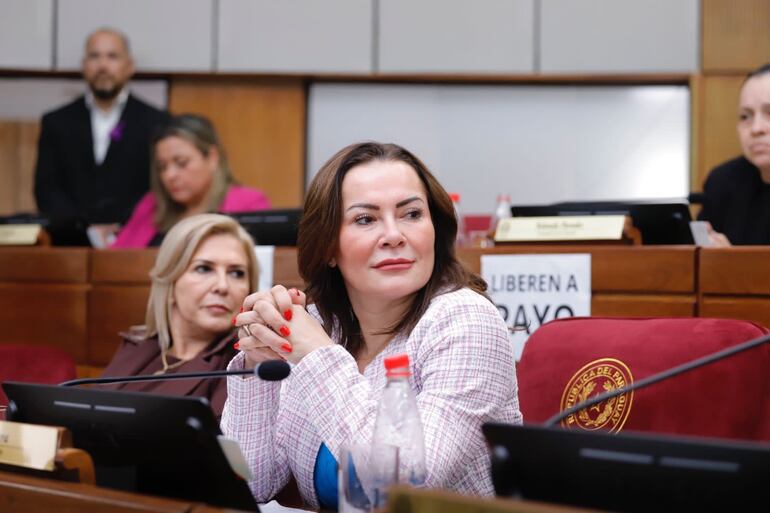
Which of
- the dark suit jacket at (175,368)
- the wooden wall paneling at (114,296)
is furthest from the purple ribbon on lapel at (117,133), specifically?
the dark suit jacket at (175,368)

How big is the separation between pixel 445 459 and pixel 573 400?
437 millimetres

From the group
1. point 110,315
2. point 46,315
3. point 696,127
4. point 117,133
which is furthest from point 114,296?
point 696,127

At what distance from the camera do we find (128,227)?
397 centimetres

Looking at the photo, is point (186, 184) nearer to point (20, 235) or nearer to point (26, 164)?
point (20, 235)

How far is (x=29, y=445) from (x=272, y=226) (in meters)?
1.84

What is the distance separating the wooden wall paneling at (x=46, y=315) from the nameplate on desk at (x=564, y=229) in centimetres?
148

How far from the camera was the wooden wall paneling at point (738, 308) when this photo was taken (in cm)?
230

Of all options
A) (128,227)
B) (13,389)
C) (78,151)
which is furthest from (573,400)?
(78,151)

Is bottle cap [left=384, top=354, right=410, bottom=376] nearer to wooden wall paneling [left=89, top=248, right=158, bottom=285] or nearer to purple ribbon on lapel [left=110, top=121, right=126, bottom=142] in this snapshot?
wooden wall paneling [left=89, top=248, right=158, bottom=285]

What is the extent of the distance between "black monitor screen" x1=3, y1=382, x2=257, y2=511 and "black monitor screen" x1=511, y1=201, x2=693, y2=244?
1.69 metres

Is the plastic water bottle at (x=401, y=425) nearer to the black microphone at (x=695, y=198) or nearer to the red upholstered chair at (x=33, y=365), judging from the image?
the red upholstered chair at (x=33, y=365)

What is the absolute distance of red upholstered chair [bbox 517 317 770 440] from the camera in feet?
5.19

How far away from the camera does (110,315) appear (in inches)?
127

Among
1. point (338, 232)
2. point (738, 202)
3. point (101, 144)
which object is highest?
point (101, 144)
